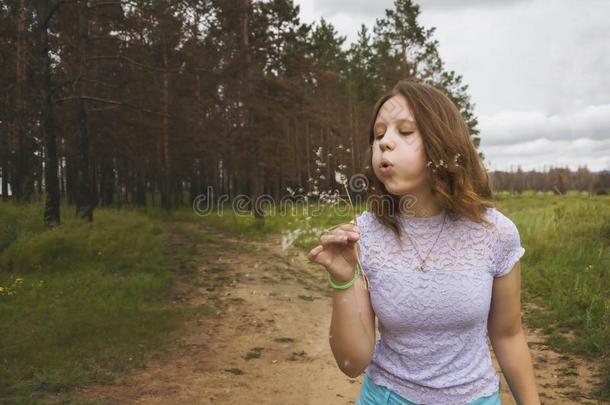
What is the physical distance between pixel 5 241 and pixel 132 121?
15481 mm

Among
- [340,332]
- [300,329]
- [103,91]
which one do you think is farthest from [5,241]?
[103,91]

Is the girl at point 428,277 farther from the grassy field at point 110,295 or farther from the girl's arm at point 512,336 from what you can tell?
the grassy field at point 110,295

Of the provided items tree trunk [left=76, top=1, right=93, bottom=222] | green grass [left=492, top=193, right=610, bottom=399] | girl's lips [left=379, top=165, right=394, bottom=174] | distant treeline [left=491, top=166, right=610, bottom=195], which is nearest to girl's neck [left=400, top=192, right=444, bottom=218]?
girl's lips [left=379, top=165, right=394, bottom=174]

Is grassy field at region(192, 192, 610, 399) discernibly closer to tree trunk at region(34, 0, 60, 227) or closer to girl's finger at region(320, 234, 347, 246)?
girl's finger at region(320, 234, 347, 246)

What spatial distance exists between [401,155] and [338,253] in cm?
38

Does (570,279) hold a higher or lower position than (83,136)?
lower

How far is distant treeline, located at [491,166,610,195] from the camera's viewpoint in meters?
57.0

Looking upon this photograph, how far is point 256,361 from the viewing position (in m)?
6.13

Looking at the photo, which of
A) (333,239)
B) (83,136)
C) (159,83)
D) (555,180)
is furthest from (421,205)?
(555,180)

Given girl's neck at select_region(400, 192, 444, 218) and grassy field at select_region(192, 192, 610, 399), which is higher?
girl's neck at select_region(400, 192, 444, 218)

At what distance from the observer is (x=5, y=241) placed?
34.2 ft

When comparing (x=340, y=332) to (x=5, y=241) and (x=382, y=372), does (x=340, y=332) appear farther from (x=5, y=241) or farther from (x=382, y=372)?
(x=5, y=241)

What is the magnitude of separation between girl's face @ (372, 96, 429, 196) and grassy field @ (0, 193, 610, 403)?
242 mm

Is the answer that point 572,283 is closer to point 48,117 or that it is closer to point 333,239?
point 333,239
